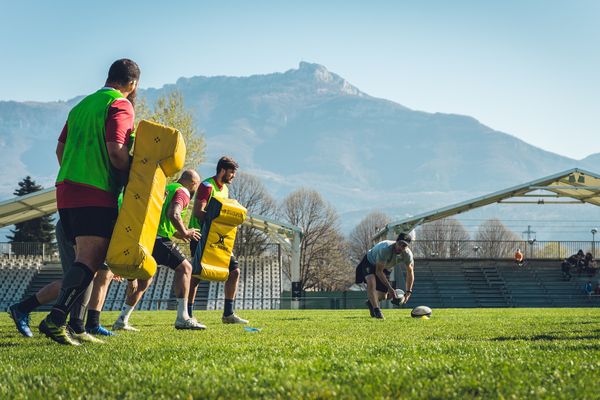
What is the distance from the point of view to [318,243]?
78.2 meters

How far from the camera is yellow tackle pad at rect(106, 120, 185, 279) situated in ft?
20.0

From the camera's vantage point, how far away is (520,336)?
8.00 metres

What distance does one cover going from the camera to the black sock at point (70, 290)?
6129mm

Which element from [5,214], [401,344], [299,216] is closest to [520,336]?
[401,344]

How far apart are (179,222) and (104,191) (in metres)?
2.99

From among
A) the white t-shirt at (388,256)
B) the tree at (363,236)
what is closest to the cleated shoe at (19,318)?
the white t-shirt at (388,256)

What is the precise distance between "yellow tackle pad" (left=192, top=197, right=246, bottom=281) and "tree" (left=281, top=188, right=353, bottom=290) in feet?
191

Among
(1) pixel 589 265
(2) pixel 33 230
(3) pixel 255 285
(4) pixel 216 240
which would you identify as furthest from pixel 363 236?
(4) pixel 216 240

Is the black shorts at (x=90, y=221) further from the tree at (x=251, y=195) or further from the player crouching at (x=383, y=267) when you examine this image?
the tree at (x=251, y=195)

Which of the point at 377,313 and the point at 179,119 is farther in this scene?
the point at 179,119

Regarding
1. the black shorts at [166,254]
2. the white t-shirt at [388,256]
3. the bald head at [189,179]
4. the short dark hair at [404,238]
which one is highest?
the bald head at [189,179]

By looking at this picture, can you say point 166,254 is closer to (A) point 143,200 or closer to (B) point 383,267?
(A) point 143,200

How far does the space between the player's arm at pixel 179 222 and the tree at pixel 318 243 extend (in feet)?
192

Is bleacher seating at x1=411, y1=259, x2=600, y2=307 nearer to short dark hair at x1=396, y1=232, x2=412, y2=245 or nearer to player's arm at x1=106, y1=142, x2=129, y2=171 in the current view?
short dark hair at x1=396, y1=232, x2=412, y2=245
